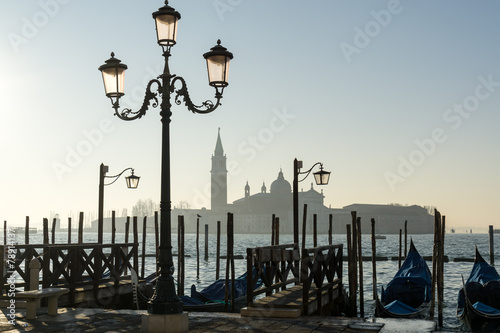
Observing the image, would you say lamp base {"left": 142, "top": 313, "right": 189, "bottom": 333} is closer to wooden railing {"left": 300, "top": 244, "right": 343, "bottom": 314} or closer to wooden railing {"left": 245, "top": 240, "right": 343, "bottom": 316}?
wooden railing {"left": 245, "top": 240, "right": 343, "bottom": 316}

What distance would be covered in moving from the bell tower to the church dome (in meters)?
11.5

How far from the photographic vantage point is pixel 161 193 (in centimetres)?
585

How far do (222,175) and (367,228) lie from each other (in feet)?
117

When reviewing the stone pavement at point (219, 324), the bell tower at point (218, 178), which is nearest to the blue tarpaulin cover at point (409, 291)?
the stone pavement at point (219, 324)

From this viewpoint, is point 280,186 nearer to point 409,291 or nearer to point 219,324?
point 409,291

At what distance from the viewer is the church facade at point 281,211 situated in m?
122

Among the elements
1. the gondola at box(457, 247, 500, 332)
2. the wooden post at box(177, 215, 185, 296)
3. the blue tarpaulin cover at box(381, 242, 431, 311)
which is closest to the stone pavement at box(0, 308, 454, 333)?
the gondola at box(457, 247, 500, 332)

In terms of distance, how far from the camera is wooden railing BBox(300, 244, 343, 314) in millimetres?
7582

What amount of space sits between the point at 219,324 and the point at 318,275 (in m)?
2.24

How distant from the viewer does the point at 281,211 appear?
120938 mm

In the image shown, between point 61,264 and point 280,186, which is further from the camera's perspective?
point 280,186

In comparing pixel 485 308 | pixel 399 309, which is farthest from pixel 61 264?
pixel 485 308

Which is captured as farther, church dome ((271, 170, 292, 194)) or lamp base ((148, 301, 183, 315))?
church dome ((271, 170, 292, 194))

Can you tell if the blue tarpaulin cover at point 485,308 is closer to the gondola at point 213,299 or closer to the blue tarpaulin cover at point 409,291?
the blue tarpaulin cover at point 409,291
